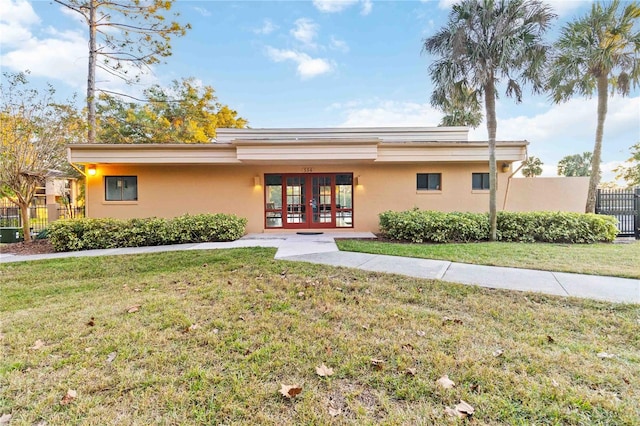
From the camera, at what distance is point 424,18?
1078cm

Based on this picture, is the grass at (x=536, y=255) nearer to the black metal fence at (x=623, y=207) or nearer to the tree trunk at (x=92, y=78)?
the black metal fence at (x=623, y=207)

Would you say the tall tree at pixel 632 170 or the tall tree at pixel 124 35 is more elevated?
the tall tree at pixel 124 35

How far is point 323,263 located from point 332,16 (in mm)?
11180

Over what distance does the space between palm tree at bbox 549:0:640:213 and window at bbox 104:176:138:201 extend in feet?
51.4

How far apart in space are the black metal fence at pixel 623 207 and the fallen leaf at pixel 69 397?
14.6 m

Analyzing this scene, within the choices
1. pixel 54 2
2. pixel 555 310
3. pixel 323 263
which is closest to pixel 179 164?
pixel 323 263

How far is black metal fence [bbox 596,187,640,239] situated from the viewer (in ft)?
33.5

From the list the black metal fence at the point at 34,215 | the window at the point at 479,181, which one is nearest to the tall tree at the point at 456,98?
the window at the point at 479,181

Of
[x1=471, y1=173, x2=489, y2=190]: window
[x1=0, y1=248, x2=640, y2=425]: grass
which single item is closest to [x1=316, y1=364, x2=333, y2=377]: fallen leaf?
[x1=0, y1=248, x2=640, y2=425]: grass

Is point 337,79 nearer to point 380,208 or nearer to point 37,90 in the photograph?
point 380,208

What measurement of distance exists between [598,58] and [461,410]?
1298 cm

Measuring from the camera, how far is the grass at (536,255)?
5.57m

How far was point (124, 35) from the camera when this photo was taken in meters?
12.6

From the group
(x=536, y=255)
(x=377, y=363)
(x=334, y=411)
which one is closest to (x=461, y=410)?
(x=377, y=363)
